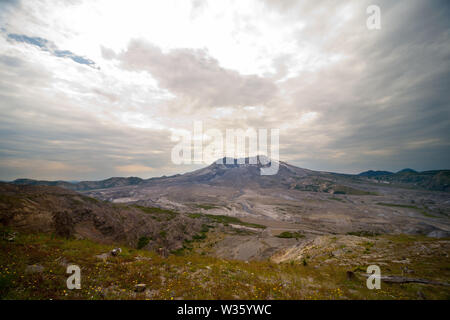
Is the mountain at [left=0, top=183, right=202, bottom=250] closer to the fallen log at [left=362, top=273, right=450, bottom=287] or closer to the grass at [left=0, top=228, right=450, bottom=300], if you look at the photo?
the grass at [left=0, top=228, right=450, bottom=300]

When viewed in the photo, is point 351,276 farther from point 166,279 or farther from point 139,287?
point 139,287

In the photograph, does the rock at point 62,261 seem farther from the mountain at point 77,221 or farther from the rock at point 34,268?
the mountain at point 77,221

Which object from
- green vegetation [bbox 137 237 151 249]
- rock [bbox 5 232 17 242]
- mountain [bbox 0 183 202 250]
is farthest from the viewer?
green vegetation [bbox 137 237 151 249]

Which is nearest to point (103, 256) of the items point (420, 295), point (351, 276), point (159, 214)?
point (351, 276)

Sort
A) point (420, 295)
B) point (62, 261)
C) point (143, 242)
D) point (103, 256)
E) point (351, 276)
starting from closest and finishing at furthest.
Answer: point (420, 295), point (62, 261), point (351, 276), point (103, 256), point (143, 242)

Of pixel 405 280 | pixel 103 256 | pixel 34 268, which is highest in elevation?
pixel 34 268

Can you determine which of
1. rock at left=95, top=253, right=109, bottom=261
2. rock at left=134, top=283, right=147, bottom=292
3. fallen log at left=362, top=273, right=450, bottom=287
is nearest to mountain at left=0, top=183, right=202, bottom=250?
rock at left=95, top=253, right=109, bottom=261
